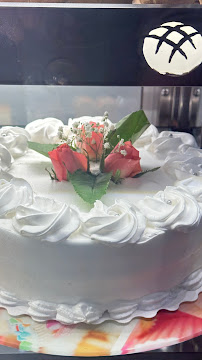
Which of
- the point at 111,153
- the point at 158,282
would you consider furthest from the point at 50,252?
the point at 111,153

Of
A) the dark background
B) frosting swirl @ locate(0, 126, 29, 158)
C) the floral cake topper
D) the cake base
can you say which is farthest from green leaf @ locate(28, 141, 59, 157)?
the cake base

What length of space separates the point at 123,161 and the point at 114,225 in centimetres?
34

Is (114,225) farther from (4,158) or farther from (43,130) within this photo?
(43,130)

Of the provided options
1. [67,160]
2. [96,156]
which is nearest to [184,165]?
[96,156]

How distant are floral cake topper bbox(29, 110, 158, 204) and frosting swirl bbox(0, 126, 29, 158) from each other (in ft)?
0.48

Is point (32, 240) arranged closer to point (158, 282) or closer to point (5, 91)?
point (158, 282)

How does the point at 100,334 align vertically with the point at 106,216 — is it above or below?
below

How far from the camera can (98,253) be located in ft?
3.38

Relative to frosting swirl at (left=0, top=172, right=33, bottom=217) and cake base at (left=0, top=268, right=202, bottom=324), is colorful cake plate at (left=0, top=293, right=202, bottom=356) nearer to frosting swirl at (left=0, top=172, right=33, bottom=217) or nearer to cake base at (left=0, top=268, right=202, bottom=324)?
cake base at (left=0, top=268, right=202, bottom=324)

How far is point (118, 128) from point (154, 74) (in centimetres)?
36

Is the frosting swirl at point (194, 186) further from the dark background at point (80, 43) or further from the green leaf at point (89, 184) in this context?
the dark background at point (80, 43)

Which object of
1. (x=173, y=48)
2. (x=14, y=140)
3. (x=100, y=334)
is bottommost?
(x=100, y=334)

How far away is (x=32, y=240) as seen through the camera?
104cm

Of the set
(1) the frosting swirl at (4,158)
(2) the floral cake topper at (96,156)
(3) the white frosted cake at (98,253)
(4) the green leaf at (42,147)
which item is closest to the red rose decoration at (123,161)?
(2) the floral cake topper at (96,156)
